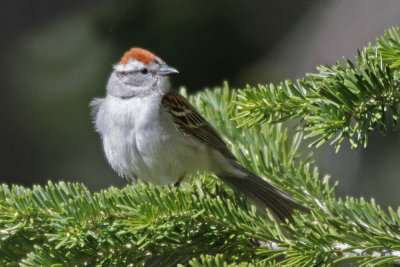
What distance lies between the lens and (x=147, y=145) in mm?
2393

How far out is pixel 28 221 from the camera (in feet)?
5.13

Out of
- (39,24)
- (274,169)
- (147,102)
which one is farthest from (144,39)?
(274,169)

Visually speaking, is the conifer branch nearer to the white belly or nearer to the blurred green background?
the white belly

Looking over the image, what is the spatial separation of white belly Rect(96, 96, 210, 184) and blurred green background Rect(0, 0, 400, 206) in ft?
3.86

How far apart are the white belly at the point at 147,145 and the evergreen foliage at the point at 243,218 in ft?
2.20

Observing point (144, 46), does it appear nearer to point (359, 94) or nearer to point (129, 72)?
point (129, 72)

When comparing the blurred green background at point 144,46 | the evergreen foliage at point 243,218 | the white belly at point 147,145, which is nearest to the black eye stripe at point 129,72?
the white belly at point 147,145

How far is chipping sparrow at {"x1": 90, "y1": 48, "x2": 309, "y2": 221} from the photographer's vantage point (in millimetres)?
2391

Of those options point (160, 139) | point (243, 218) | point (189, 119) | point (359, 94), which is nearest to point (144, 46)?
point (189, 119)

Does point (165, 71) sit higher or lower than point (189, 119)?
higher

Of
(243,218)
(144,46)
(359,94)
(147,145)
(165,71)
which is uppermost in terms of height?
(144,46)

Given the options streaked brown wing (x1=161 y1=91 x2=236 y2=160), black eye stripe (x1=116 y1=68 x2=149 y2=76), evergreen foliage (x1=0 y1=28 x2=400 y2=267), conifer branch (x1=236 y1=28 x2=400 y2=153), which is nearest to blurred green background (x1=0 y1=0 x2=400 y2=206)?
black eye stripe (x1=116 y1=68 x2=149 y2=76)

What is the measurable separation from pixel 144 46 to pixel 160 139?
54.3 inches

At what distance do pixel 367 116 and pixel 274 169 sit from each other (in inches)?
27.4
